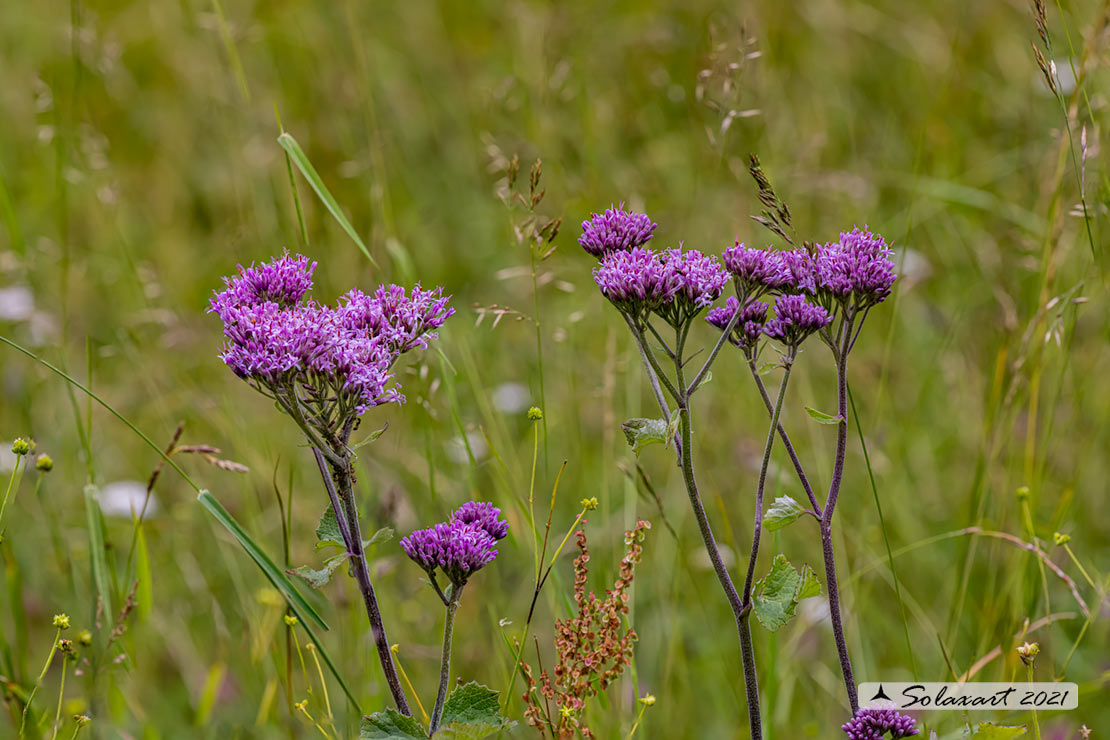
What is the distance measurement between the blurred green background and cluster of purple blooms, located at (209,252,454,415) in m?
0.56

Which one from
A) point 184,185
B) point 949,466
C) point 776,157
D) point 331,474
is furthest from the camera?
point 184,185

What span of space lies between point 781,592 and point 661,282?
57 cm

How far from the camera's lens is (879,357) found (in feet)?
14.3

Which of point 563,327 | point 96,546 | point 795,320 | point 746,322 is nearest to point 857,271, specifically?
point 795,320

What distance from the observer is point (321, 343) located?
1.66 m

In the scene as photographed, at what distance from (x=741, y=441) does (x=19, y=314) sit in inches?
139

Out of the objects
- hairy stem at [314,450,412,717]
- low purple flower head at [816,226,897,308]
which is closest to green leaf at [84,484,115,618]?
hairy stem at [314,450,412,717]

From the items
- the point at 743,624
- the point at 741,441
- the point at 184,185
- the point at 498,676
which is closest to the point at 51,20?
the point at 184,185

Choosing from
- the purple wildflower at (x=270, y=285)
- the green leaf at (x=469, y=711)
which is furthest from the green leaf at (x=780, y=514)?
the purple wildflower at (x=270, y=285)

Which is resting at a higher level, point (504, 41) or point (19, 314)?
point (504, 41)

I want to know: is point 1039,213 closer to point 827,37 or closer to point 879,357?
point 879,357

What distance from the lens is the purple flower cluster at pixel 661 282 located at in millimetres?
1749

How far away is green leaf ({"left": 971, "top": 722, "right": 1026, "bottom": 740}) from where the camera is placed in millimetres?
1629

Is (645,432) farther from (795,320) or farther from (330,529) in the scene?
(330,529)
